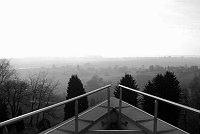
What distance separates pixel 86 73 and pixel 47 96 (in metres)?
90.7

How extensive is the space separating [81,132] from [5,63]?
3658 cm

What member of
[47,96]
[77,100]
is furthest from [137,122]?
[47,96]

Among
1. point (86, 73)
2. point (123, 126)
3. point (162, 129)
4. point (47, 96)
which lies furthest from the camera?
point (86, 73)

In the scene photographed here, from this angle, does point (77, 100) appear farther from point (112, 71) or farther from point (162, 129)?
point (112, 71)

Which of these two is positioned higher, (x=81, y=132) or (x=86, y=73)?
(x=81, y=132)

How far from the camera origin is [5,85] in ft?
110

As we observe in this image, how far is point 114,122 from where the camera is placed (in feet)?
16.2

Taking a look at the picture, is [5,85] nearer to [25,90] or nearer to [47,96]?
[25,90]

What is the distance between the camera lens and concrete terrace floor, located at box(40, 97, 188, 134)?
11.0ft

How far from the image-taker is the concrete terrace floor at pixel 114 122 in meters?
3.36

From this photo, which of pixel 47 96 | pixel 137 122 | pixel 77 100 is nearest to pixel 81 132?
pixel 77 100

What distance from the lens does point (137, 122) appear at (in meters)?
4.14

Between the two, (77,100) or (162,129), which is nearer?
(77,100)

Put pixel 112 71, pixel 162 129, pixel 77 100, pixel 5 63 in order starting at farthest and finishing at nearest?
pixel 112 71 → pixel 5 63 → pixel 162 129 → pixel 77 100
